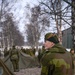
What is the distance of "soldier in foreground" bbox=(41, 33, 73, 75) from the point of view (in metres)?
4.21

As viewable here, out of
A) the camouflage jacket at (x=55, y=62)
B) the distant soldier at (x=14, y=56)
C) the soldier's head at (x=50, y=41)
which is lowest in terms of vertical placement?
the distant soldier at (x=14, y=56)

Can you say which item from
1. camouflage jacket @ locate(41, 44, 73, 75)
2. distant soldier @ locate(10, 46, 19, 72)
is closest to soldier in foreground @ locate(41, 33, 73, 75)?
camouflage jacket @ locate(41, 44, 73, 75)

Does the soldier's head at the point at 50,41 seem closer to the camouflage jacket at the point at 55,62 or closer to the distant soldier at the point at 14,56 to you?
the camouflage jacket at the point at 55,62

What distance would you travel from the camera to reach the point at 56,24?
1427 inches

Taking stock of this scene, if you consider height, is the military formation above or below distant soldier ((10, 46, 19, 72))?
above

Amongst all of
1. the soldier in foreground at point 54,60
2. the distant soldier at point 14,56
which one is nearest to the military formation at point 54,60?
the soldier in foreground at point 54,60

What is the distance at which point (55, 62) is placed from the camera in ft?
13.8

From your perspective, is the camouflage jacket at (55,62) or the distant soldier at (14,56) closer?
the camouflage jacket at (55,62)

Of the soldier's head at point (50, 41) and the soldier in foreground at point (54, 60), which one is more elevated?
the soldier's head at point (50, 41)

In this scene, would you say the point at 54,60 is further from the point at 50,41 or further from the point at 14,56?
the point at 14,56

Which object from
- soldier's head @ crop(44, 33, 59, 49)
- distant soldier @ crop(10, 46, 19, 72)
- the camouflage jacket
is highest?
soldier's head @ crop(44, 33, 59, 49)

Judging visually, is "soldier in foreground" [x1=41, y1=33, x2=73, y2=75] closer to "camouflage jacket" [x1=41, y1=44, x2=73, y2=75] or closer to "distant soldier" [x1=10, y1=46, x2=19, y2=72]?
"camouflage jacket" [x1=41, y1=44, x2=73, y2=75]

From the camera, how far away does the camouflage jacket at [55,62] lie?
4207mm

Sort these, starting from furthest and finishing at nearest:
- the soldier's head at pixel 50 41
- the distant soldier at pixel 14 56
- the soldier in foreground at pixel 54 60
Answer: the distant soldier at pixel 14 56 → the soldier's head at pixel 50 41 → the soldier in foreground at pixel 54 60
